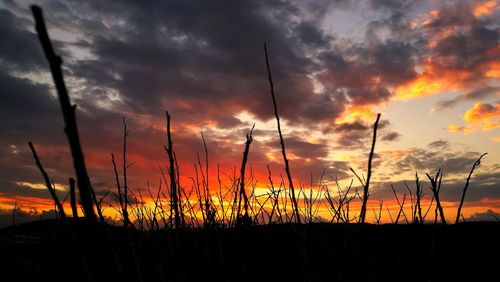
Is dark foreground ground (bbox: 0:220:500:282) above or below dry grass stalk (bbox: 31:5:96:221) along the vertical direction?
below

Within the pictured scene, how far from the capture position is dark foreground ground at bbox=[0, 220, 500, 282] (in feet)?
12.2

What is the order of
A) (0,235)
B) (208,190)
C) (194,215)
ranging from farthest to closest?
Answer: 1. (0,235)
2. (194,215)
3. (208,190)

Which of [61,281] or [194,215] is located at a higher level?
[194,215]

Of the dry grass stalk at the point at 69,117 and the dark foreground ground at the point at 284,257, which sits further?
the dark foreground ground at the point at 284,257

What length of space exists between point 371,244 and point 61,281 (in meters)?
3.42

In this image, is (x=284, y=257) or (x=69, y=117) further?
(x=284, y=257)

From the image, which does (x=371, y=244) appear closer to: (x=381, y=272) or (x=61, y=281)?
(x=381, y=272)

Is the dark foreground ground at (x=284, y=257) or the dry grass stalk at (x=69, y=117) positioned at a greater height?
the dry grass stalk at (x=69, y=117)

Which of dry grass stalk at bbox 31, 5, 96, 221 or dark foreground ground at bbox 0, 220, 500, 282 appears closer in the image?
dry grass stalk at bbox 31, 5, 96, 221

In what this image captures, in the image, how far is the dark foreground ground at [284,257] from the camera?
3.72 m

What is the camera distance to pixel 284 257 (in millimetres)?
4395

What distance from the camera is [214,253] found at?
478 cm

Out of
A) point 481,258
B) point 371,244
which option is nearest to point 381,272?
point 371,244

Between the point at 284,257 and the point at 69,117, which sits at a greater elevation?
the point at 69,117
